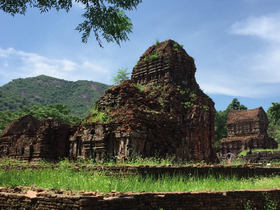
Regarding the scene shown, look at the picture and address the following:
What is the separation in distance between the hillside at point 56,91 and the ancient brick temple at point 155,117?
207 ft

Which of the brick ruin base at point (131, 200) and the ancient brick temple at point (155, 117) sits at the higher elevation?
the ancient brick temple at point (155, 117)

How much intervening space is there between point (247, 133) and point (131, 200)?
34.2 m

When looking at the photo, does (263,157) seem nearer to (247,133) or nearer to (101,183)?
(247,133)

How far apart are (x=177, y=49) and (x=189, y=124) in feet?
14.4

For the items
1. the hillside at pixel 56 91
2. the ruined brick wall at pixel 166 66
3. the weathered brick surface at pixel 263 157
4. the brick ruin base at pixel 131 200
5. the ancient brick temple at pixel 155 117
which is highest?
the hillside at pixel 56 91

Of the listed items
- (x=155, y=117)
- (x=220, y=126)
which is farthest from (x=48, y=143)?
(x=220, y=126)

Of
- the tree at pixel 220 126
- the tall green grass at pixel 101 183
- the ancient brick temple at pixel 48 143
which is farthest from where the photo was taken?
the tree at pixel 220 126

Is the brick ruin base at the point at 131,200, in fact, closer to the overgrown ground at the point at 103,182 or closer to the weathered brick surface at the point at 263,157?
the overgrown ground at the point at 103,182

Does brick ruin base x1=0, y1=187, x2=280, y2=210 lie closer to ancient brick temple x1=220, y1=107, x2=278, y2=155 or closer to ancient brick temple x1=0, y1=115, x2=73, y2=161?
ancient brick temple x1=0, y1=115, x2=73, y2=161

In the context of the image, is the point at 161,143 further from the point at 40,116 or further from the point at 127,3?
the point at 40,116

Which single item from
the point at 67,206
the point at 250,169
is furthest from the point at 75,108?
the point at 67,206

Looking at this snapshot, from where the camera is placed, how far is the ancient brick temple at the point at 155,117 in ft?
36.1

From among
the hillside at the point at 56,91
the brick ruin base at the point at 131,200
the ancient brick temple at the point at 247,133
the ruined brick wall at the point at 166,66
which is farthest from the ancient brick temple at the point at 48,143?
the hillside at the point at 56,91

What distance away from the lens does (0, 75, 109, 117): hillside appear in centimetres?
8456
